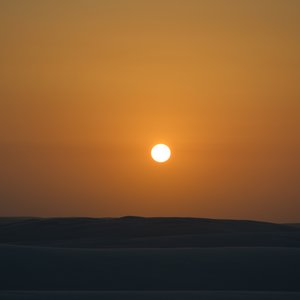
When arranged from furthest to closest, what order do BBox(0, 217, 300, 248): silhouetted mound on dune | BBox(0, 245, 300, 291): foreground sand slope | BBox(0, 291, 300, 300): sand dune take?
BBox(0, 217, 300, 248): silhouetted mound on dune < BBox(0, 245, 300, 291): foreground sand slope < BBox(0, 291, 300, 300): sand dune

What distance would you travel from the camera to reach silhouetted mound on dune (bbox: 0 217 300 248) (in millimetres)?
18266

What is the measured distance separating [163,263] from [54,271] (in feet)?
6.34

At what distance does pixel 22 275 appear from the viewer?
12648 mm

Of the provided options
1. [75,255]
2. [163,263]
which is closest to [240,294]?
[163,263]

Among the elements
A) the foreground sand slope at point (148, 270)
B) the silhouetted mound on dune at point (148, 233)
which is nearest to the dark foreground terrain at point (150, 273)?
the foreground sand slope at point (148, 270)

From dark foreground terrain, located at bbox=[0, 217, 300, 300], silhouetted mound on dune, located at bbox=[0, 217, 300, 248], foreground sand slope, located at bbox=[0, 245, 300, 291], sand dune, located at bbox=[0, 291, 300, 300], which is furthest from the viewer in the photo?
silhouetted mound on dune, located at bbox=[0, 217, 300, 248]

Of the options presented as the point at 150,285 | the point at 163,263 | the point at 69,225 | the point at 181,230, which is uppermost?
the point at 69,225

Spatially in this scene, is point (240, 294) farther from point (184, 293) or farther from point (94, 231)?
point (94, 231)

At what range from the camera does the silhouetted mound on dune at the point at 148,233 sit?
1827 centimetres

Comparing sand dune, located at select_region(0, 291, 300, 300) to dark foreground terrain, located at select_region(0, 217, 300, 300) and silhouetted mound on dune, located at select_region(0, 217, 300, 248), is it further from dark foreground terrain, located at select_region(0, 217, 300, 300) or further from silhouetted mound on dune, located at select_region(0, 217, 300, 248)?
silhouetted mound on dune, located at select_region(0, 217, 300, 248)

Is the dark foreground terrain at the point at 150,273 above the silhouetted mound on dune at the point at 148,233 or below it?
below

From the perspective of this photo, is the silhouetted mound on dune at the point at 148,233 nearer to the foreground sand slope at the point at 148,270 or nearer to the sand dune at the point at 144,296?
the foreground sand slope at the point at 148,270

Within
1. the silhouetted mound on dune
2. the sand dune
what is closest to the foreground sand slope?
the sand dune

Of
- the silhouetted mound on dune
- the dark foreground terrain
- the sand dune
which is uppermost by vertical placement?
the silhouetted mound on dune
